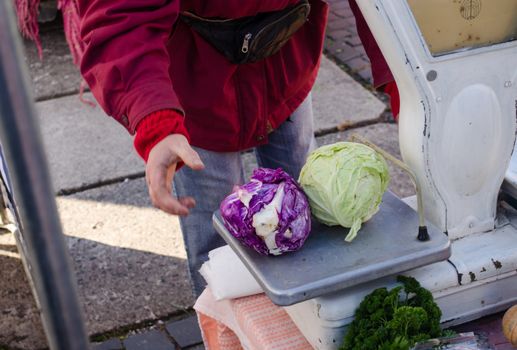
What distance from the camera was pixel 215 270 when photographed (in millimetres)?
1588

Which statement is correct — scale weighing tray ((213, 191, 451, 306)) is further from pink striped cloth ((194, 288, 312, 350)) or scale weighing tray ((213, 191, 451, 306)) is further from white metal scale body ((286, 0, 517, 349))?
pink striped cloth ((194, 288, 312, 350))

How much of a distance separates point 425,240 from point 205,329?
27.6 inches

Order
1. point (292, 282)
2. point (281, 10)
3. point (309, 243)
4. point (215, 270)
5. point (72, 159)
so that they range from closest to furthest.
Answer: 1. point (292, 282)
2. point (309, 243)
3. point (215, 270)
4. point (281, 10)
5. point (72, 159)

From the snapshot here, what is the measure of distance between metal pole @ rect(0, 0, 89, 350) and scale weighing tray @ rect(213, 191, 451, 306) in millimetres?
707

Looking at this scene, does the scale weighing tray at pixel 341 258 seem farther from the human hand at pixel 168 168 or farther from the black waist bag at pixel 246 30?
the black waist bag at pixel 246 30

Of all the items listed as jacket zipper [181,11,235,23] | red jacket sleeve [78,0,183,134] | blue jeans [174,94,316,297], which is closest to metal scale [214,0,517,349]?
red jacket sleeve [78,0,183,134]

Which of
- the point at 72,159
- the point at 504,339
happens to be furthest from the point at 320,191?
the point at 72,159

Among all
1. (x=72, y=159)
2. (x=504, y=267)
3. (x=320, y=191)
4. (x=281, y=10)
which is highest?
(x=281, y=10)

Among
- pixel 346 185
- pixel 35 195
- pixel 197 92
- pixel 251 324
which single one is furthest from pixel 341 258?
pixel 35 195

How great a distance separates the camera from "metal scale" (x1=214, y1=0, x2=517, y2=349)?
4.38 ft

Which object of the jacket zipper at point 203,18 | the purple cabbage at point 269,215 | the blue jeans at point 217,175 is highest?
the jacket zipper at point 203,18

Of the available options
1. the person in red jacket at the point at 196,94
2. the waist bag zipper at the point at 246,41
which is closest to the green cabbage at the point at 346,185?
the person in red jacket at the point at 196,94

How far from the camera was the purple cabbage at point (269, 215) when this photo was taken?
1.32m

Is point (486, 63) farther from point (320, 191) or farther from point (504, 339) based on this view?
point (504, 339)
